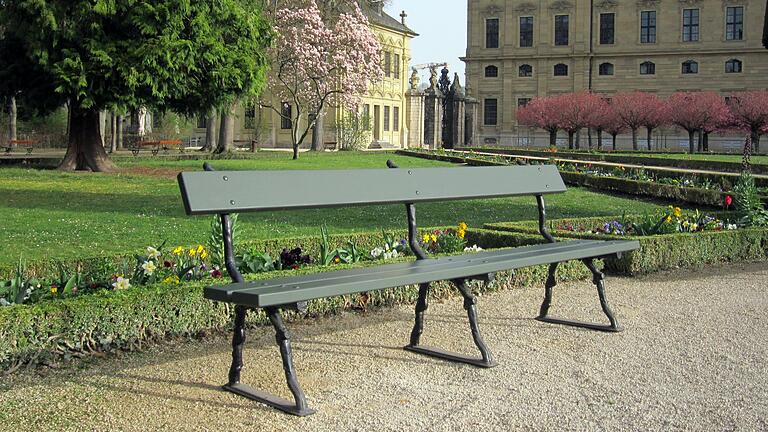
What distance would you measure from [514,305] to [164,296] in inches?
97.4

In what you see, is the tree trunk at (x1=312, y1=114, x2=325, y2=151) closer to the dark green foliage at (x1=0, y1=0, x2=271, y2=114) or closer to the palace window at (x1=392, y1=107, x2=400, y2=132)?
the palace window at (x1=392, y1=107, x2=400, y2=132)

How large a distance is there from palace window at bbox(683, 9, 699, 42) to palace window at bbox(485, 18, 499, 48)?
36.4 ft

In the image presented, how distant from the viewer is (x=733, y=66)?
51812mm

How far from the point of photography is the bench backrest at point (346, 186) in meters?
4.24

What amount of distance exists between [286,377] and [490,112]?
5380 cm

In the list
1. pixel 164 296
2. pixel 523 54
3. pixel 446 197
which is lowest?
pixel 164 296

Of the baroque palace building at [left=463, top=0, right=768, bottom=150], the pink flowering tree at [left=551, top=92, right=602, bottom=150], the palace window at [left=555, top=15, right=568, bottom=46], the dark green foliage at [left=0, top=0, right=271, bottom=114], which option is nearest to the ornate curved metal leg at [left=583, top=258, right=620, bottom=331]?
the dark green foliage at [left=0, top=0, right=271, bottom=114]

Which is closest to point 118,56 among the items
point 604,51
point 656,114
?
point 656,114

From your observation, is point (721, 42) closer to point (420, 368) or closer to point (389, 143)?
point (389, 143)

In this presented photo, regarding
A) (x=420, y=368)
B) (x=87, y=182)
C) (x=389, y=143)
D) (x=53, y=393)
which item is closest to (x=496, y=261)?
(x=420, y=368)

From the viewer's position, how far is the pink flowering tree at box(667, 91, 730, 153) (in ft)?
131

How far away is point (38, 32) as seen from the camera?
18047 millimetres

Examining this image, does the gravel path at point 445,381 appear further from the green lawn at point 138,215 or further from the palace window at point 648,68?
the palace window at point 648,68

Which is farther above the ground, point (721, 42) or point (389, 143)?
point (721, 42)
